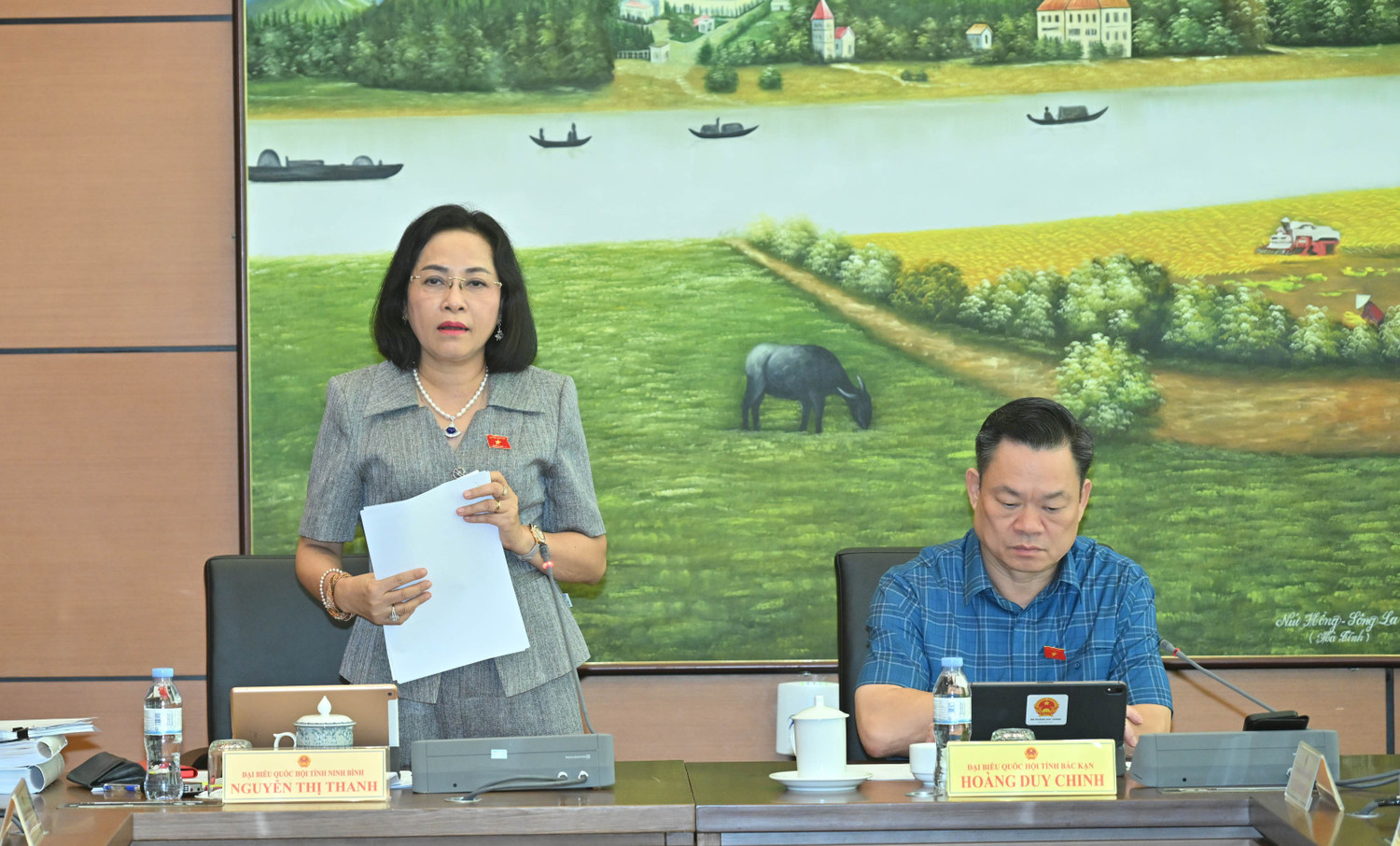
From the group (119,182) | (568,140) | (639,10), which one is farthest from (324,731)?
(639,10)

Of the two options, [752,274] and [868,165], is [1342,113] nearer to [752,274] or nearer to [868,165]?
[868,165]

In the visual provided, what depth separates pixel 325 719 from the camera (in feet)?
6.08

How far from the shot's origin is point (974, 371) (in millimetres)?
3279

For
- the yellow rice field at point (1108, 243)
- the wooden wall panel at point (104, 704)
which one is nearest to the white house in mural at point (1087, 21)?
the yellow rice field at point (1108, 243)

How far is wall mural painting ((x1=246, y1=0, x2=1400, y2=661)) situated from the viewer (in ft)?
10.6

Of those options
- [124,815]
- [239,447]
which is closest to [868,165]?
[239,447]

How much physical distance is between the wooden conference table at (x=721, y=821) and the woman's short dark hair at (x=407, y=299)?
793 mm

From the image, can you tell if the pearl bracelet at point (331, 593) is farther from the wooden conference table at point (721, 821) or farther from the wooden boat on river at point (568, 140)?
the wooden boat on river at point (568, 140)

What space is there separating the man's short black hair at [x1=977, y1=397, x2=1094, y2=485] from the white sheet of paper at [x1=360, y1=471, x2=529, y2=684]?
2.76ft

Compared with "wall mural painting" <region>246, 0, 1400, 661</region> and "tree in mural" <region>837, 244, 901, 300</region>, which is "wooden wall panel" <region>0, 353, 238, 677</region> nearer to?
"wall mural painting" <region>246, 0, 1400, 661</region>

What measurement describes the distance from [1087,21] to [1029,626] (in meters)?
1.68

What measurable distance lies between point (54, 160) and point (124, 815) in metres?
2.00

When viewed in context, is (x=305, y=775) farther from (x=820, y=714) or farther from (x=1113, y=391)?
(x=1113, y=391)

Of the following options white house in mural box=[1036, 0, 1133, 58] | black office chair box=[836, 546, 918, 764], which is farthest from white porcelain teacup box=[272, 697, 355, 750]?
white house in mural box=[1036, 0, 1133, 58]
